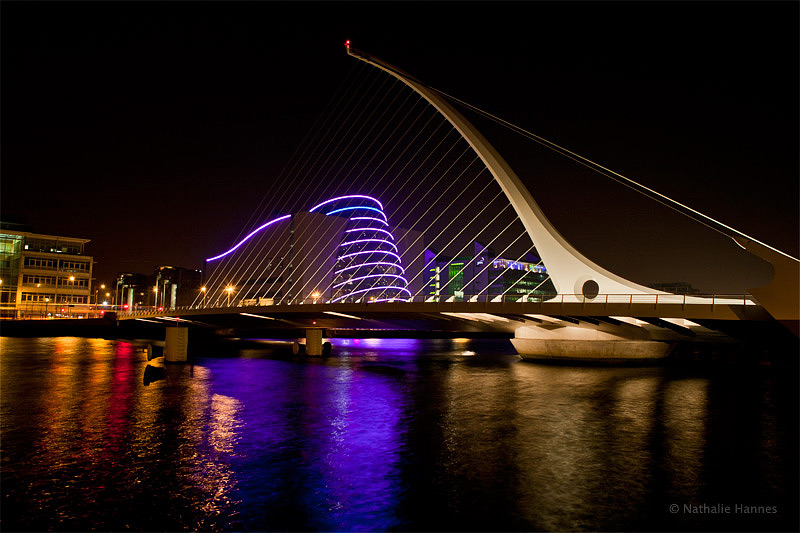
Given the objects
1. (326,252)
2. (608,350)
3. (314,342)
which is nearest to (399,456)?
(608,350)

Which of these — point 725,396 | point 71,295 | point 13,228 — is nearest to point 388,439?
point 725,396

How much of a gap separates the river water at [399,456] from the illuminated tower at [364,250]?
179 feet

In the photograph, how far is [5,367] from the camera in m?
36.5

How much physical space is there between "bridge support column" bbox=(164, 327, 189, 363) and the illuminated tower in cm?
3311

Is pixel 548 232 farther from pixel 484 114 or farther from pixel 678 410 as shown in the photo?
pixel 678 410

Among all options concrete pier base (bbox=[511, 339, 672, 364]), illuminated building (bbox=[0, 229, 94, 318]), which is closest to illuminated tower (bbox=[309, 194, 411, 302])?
illuminated building (bbox=[0, 229, 94, 318])

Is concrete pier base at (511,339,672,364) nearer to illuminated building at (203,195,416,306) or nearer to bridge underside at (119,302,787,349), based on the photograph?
bridge underside at (119,302,787,349)

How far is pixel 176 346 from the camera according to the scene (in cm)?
4609

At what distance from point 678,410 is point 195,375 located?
2509cm

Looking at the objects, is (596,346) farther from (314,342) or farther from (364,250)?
(364,250)

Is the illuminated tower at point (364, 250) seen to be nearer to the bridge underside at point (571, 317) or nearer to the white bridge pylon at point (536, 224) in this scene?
the bridge underside at point (571, 317)

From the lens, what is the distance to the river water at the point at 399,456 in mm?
10773

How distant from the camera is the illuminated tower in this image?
84.2 meters

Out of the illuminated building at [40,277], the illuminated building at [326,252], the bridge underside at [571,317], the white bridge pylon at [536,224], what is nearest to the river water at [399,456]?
the bridge underside at [571,317]
